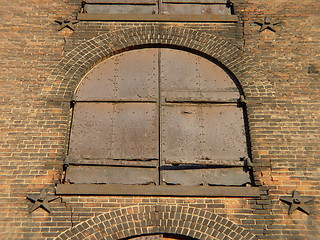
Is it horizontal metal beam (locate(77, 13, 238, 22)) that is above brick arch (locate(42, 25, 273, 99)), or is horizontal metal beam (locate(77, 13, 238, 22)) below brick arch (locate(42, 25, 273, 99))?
above

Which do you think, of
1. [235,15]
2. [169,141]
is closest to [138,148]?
[169,141]

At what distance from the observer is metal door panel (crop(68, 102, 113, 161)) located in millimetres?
6375

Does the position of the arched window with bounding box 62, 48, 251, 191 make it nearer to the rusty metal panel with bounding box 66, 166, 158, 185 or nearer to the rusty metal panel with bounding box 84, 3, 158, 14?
the rusty metal panel with bounding box 66, 166, 158, 185

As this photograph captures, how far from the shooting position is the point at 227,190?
19.4ft

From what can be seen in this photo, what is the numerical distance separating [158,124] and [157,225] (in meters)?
1.78

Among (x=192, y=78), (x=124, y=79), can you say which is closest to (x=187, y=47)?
(x=192, y=78)

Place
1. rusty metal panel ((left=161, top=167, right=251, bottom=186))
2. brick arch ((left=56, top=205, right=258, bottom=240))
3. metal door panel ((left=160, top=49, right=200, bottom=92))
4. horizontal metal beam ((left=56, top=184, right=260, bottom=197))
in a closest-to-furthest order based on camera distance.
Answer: brick arch ((left=56, top=205, right=258, bottom=240)), horizontal metal beam ((left=56, top=184, right=260, bottom=197)), rusty metal panel ((left=161, top=167, right=251, bottom=186)), metal door panel ((left=160, top=49, right=200, bottom=92))

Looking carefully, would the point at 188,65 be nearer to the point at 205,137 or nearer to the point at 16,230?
the point at 205,137

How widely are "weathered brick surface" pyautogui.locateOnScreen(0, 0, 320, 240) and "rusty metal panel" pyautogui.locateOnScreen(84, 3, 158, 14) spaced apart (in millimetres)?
338

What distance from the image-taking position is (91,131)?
6570 mm

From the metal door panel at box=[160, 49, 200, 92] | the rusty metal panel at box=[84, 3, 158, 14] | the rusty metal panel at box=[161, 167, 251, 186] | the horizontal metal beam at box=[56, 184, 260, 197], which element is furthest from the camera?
the rusty metal panel at box=[84, 3, 158, 14]

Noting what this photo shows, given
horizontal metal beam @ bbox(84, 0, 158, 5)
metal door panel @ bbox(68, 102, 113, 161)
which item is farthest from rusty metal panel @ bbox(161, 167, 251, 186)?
horizontal metal beam @ bbox(84, 0, 158, 5)

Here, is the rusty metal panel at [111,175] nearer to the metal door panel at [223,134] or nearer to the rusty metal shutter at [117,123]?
the rusty metal shutter at [117,123]

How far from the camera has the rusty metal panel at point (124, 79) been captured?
22.9 ft
